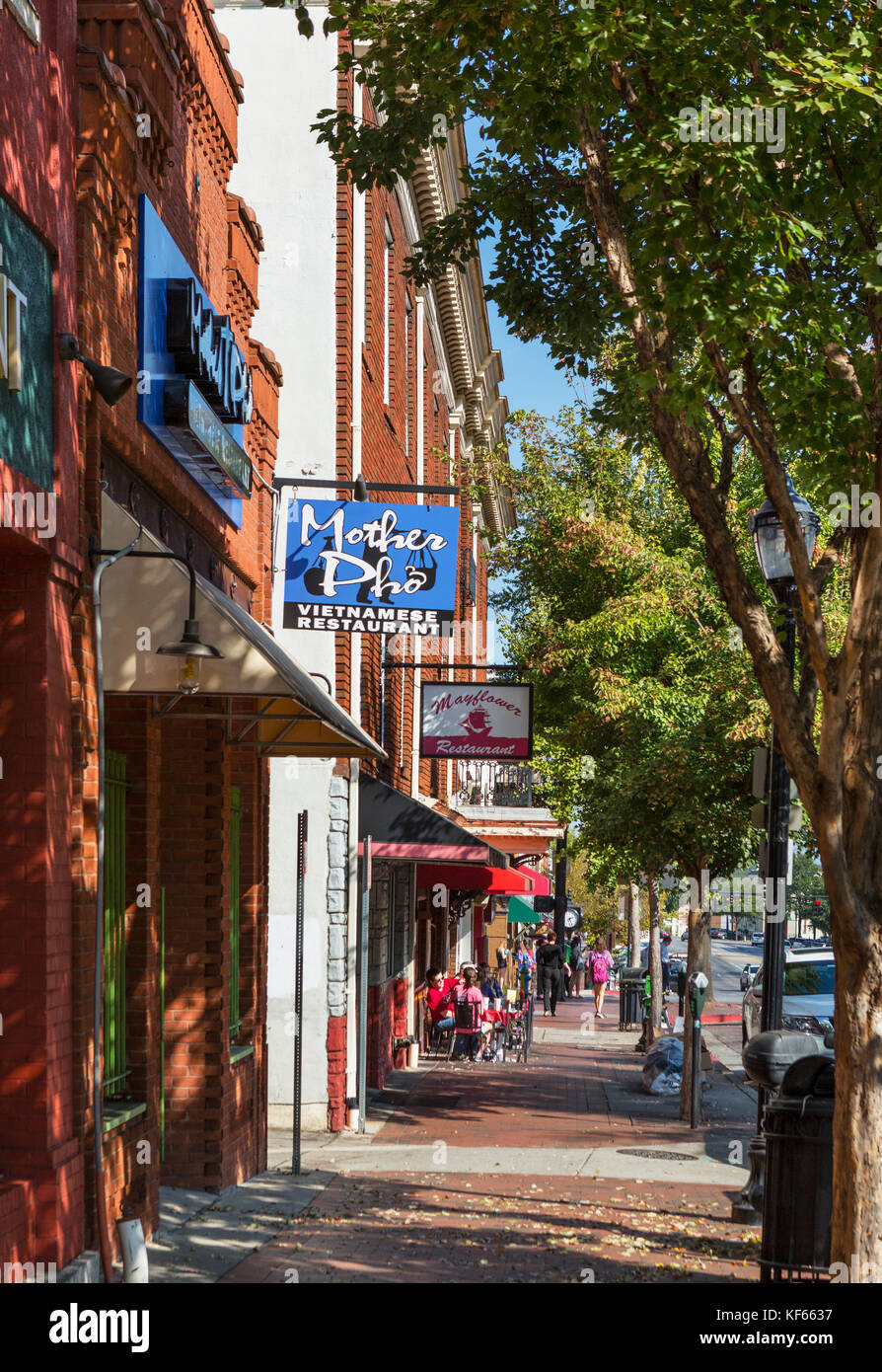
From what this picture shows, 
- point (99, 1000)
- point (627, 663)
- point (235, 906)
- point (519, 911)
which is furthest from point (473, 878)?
point (519, 911)

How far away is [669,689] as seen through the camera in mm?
21531

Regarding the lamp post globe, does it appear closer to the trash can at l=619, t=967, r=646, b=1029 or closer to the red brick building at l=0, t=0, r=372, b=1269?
the red brick building at l=0, t=0, r=372, b=1269

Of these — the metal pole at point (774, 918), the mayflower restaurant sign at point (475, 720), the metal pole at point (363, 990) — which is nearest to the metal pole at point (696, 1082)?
the metal pole at point (363, 990)

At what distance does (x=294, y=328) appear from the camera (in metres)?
17.9

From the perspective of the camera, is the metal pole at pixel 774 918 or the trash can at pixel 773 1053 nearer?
the trash can at pixel 773 1053

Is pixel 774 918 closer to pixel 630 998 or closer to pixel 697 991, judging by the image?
pixel 697 991

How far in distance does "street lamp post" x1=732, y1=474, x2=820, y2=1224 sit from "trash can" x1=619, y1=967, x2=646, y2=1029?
24396mm

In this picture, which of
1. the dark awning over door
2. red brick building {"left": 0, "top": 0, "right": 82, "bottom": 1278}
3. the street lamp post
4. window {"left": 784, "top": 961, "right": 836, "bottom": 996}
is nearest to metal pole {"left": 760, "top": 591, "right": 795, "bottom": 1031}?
the street lamp post

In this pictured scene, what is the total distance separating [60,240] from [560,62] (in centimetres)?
304

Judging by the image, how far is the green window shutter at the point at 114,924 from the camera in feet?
29.8

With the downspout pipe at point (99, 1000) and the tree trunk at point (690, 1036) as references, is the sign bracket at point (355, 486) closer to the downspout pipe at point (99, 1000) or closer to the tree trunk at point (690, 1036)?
the downspout pipe at point (99, 1000)

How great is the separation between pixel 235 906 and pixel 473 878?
435 inches

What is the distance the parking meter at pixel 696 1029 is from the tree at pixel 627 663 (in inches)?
32.5

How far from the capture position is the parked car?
23.7m
